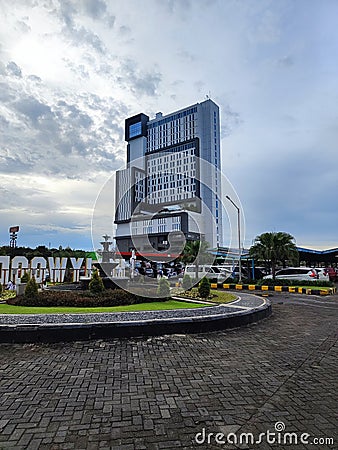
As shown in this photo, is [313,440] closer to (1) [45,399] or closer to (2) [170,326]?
(1) [45,399]

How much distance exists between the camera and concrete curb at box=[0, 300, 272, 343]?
20.5 feet

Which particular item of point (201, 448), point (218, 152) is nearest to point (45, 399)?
point (201, 448)

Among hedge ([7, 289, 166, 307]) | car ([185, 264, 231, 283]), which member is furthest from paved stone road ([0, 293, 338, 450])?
car ([185, 264, 231, 283])

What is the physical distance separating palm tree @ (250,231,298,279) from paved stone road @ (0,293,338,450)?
48.9ft

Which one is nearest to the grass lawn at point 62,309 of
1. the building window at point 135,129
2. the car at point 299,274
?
the car at point 299,274

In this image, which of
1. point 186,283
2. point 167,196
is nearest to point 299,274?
point 167,196

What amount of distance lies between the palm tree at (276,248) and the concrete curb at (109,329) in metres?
14.4

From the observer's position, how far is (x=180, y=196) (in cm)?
2242

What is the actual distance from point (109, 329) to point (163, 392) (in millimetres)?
2809

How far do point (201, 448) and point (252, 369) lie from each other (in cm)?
234

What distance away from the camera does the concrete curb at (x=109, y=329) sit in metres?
6.23

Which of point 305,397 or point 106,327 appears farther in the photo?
point 106,327

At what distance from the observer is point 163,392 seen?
398 cm

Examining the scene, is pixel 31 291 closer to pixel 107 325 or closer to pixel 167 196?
pixel 107 325
